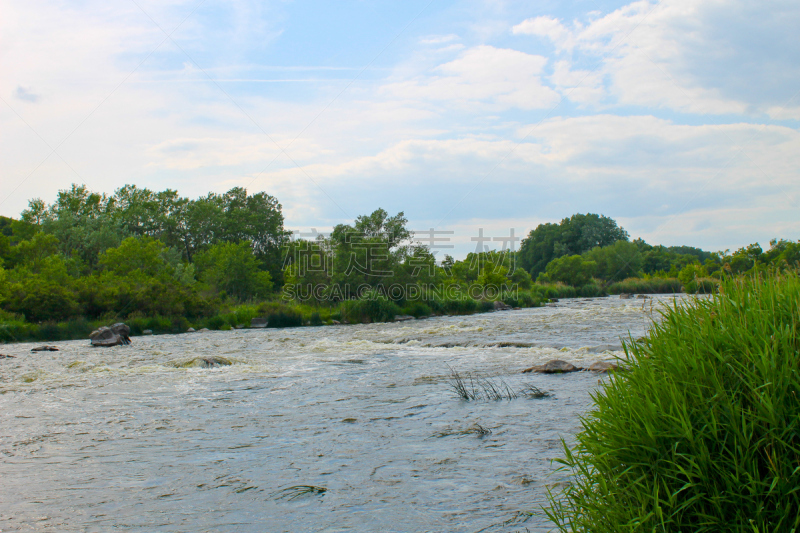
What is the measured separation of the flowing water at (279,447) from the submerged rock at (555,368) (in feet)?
1.49

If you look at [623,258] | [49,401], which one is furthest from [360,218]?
[623,258]

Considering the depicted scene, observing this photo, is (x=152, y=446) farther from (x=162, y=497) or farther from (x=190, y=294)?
(x=190, y=294)

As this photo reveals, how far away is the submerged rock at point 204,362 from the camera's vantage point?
15.1 metres

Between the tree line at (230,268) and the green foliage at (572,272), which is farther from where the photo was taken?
the green foliage at (572,272)

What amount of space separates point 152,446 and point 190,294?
26.9 metres

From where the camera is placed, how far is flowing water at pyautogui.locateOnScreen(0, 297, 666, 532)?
4812 millimetres

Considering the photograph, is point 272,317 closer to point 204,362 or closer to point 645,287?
point 204,362

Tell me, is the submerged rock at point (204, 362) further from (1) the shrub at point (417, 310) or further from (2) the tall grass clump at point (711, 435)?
(1) the shrub at point (417, 310)

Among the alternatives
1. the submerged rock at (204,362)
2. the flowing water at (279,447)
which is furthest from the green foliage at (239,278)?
the flowing water at (279,447)

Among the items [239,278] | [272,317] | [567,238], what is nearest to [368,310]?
[272,317]

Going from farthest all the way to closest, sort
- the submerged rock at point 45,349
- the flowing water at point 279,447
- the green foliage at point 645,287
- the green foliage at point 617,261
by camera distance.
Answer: the green foliage at point 617,261 < the green foliage at point 645,287 < the submerged rock at point 45,349 < the flowing water at point 279,447

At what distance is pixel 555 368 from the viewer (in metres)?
12.2

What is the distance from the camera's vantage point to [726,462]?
106 inches

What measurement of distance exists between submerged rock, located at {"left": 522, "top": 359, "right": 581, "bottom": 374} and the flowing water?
0.45 metres
